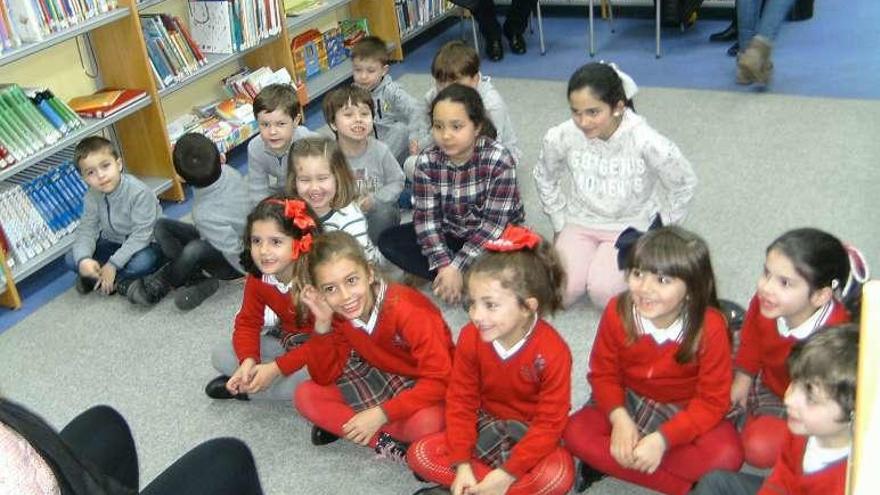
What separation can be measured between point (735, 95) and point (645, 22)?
1.48 m

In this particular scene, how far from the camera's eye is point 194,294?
315cm

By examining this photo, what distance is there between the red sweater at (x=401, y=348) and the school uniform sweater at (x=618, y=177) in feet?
2.75

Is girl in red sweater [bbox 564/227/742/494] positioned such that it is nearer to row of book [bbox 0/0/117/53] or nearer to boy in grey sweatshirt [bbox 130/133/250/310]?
boy in grey sweatshirt [bbox 130/133/250/310]

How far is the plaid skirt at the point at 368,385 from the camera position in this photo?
2.32m

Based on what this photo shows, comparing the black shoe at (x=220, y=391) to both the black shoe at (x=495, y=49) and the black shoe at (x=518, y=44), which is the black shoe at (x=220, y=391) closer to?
the black shoe at (x=495, y=49)

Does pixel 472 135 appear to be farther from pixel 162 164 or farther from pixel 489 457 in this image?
pixel 162 164

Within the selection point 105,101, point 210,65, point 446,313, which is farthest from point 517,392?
point 210,65

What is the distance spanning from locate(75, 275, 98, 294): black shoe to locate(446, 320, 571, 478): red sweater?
1781 millimetres

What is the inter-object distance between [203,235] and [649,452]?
Result: 1.87 meters

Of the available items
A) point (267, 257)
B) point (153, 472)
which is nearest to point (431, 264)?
point (267, 257)

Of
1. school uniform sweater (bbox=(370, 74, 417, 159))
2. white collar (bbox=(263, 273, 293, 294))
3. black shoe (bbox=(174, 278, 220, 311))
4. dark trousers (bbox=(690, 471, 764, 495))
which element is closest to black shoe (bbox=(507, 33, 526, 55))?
school uniform sweater (bbox=(370, 74, 417, 159))

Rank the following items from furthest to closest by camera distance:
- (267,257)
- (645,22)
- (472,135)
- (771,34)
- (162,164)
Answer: (645,22)
(771,34)
(162,164)
(472,135)
(267,257)

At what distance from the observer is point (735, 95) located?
4.30 metres

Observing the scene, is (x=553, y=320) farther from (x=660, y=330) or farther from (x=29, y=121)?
(x=29, y=121)
